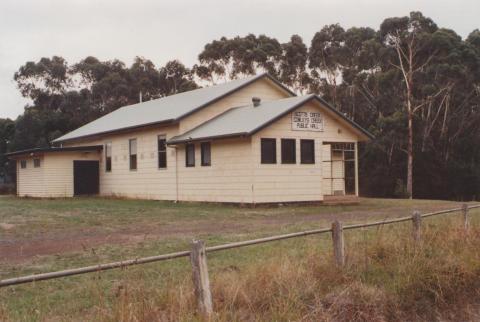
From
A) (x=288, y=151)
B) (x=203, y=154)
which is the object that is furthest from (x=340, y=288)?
(x=203, y=154)

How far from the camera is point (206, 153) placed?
85.6 feet

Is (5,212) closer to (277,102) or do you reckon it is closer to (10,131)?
(277,102)

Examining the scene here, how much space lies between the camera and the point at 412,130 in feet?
142

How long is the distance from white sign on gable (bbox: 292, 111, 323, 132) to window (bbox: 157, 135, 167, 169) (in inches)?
281

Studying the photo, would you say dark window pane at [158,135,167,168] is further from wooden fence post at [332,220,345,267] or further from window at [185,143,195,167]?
wooden fence post at [332,220,345,267]

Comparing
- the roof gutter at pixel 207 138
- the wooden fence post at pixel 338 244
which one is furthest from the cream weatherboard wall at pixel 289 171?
the wooden fence post at pixel 338 244

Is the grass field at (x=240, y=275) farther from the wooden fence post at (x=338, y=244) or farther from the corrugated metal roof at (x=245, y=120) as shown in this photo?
the corrugated metal roof at (x=245, y=120)

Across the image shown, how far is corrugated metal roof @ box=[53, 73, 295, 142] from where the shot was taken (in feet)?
95.3

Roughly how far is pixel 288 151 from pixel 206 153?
3650mm

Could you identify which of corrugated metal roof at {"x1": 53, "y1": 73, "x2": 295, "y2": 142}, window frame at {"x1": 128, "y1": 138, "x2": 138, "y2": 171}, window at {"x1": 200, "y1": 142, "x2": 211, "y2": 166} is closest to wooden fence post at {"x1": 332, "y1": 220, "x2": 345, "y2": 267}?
window at {"x1": 200, "y1": 142, "x2": 211, "y2": 166}

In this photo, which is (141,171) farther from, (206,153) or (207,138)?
(207,138)

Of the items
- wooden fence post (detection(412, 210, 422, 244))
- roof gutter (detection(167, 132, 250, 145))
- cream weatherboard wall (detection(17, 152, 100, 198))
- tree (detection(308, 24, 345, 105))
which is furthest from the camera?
tree (detection(308, 24, 345, 105))

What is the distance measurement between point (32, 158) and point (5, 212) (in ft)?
42.9

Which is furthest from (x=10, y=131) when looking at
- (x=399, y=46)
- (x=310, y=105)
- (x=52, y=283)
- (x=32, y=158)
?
(x=52, y=283)
